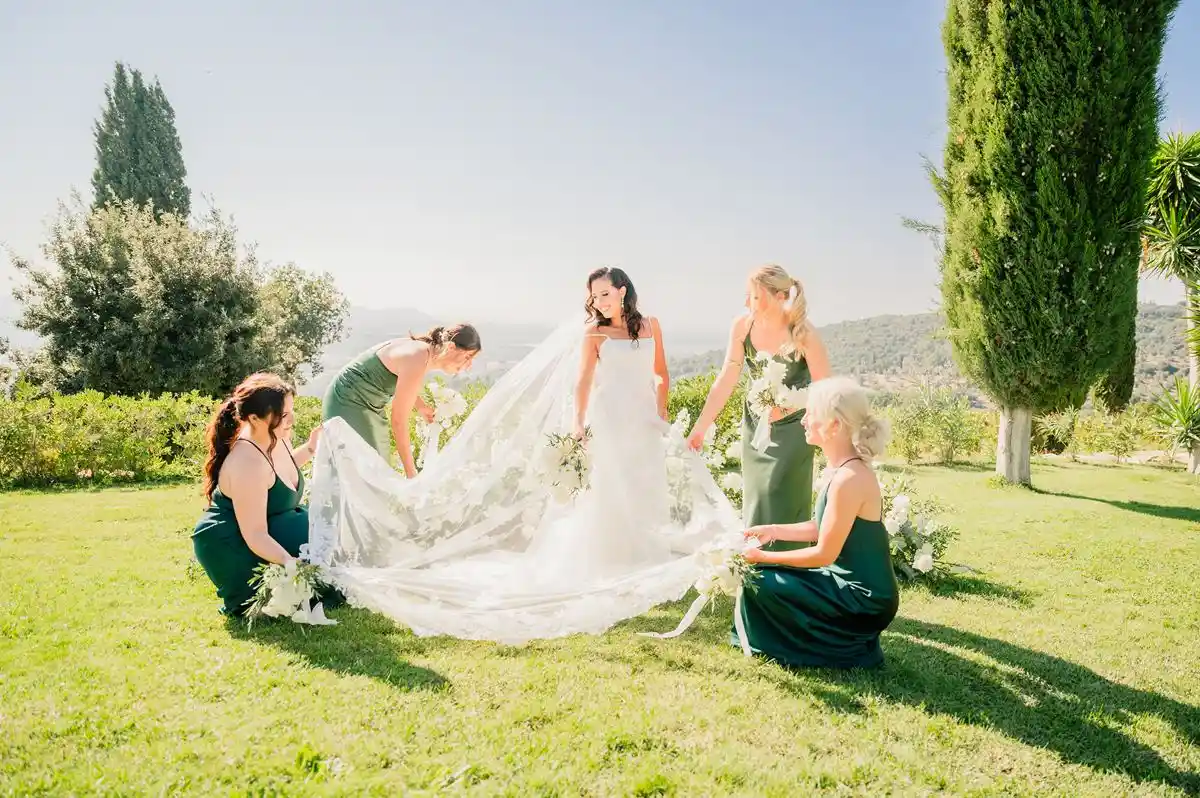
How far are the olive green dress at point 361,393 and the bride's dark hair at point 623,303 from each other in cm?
189

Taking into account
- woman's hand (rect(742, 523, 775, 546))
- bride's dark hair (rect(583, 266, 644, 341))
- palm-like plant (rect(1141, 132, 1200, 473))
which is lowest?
woman's hand (rect(742, 523, 775, 546))

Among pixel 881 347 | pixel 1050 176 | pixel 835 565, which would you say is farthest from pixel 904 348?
pixel 835 565

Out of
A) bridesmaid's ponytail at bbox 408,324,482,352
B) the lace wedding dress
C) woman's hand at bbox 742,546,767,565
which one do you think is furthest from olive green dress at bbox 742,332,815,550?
bridesmaid's ponytail at bbox 408,324,482,352

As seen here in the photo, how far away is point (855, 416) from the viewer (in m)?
4.09

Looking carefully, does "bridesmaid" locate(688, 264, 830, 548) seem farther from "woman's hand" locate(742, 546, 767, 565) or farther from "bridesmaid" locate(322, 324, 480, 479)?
"bridesmaid" locate(322, 324, 480, 479)

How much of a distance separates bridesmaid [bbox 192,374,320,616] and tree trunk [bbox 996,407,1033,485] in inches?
456

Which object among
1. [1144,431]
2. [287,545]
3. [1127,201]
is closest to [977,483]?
[1127,201]

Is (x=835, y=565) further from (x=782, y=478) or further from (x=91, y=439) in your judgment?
(x=91, y=439)

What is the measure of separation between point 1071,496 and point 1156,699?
8.57 meters

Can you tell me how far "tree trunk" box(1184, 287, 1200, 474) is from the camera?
13.3m

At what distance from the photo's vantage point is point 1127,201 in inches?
440

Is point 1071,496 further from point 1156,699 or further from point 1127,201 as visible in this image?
point 1156,699

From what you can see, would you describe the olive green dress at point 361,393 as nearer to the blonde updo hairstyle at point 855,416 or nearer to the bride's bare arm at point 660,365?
the bride's bare arm at point 660,365

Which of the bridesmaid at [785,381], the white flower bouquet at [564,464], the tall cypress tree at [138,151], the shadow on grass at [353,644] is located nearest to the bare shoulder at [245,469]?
the shadow on grass at [353,644]
